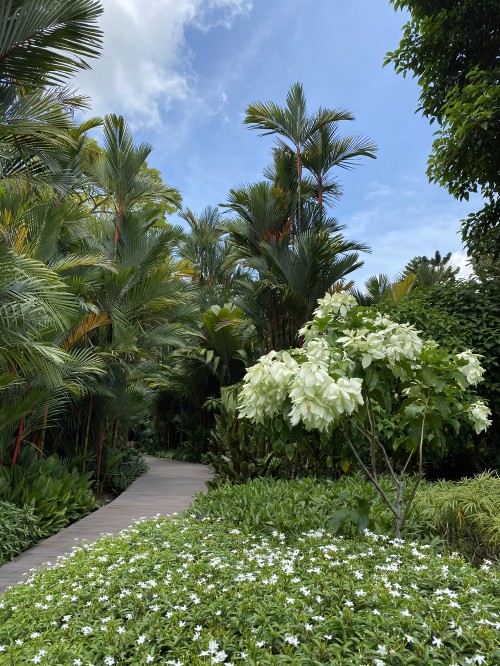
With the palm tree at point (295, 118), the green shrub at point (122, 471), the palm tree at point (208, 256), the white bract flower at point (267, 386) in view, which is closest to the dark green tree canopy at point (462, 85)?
the palm tree at point (295, 118)

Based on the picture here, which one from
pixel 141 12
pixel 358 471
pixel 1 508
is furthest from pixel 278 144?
pixel 1 508

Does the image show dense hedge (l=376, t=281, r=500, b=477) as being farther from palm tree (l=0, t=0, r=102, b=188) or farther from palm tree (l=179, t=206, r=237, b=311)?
palm tree (l=179, t=206, r=237, b=311)

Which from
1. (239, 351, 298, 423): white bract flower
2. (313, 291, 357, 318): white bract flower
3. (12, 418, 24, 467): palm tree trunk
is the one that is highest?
(313, 291, 357, 318): white bract flower

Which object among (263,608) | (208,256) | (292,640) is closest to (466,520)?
(263,608)

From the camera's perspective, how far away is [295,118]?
993 centimetres

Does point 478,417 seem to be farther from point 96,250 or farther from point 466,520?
point 96,250

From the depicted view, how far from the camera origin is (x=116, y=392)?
26.9 ft

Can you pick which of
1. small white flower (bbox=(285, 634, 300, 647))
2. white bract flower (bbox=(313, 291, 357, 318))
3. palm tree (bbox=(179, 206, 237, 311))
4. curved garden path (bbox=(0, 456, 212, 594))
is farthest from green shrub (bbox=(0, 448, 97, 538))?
palm tree (bbox=(179, 206, 237, 311))

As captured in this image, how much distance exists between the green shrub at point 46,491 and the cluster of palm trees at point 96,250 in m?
0.32

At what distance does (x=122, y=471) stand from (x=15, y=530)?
423 cm

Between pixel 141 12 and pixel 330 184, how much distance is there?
220 inches

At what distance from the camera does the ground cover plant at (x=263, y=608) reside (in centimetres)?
219

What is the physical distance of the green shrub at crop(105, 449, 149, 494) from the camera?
29.2ft

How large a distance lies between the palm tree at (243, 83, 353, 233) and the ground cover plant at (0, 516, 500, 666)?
24.6ft
